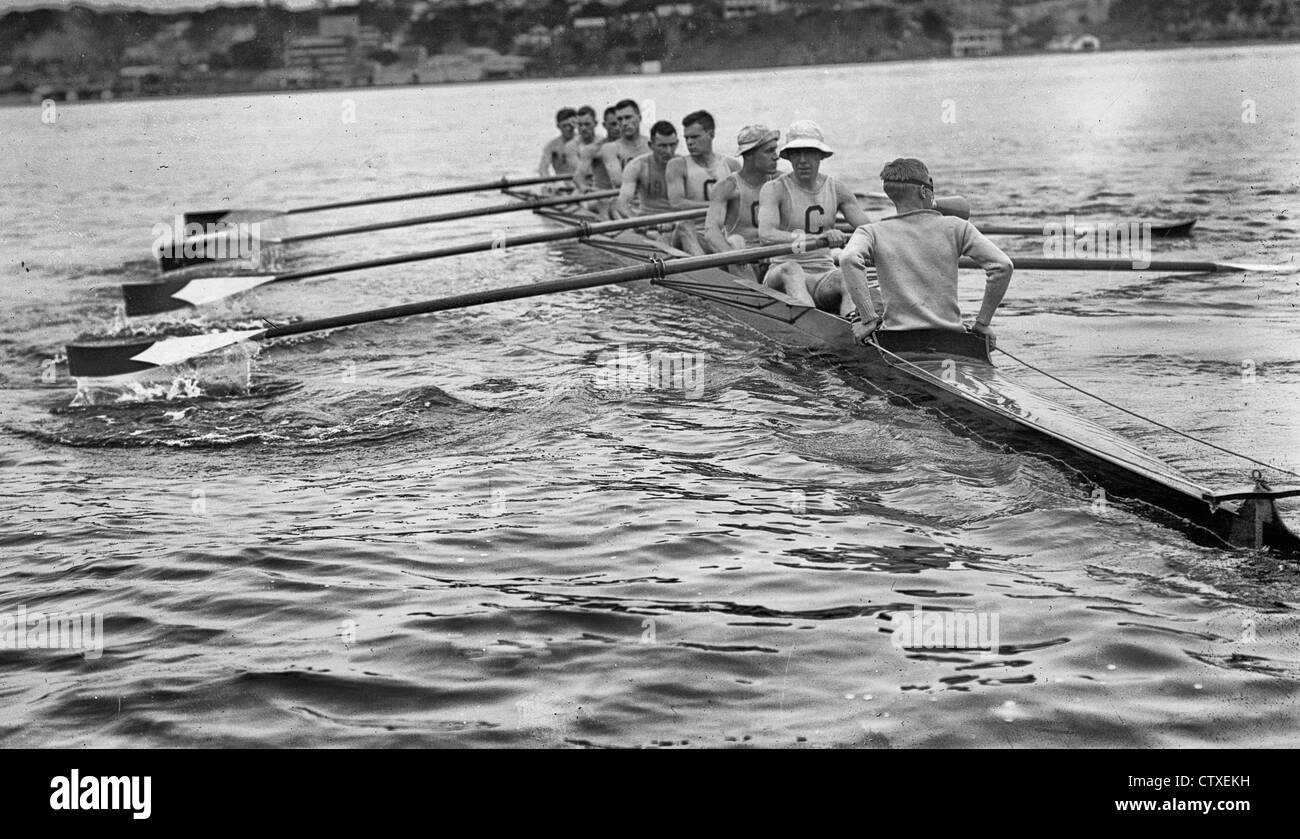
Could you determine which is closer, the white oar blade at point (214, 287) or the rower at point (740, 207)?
the rower at point (740, 207)

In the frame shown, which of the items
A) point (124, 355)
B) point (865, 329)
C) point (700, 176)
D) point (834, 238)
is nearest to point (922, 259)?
point (865, 329)

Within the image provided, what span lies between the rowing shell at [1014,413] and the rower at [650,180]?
462 centimetres

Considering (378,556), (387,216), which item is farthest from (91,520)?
(387,216)

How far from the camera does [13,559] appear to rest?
730 centimetres

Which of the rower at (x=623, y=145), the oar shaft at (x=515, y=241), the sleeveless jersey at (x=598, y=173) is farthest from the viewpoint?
the sleeveless jersey at (x=598, y=173)

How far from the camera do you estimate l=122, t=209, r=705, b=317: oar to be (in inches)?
514

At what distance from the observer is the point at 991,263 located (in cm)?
812

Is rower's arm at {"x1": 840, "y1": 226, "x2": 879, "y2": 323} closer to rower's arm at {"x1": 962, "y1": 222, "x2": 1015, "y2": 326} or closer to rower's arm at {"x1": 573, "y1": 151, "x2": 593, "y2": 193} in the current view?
rower's arm at {"x1": 962, "y1": 222, "x2": 1015, "y2": 326}

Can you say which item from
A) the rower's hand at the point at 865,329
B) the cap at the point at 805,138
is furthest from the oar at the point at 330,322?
the rower's hand at the point at 865,329

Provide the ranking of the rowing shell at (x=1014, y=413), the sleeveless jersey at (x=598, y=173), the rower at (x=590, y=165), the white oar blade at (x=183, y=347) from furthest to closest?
the rower at (x=590, y=165) → the sleeveless jersey at (x=598, y=173) → the white oar blade at (x=183, y=347) → the rowing shell at (x=1014, y=413)

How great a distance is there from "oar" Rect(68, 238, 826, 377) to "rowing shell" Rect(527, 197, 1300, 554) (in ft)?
2.68

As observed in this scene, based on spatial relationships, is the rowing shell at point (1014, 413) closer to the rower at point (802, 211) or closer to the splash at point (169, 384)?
the rower at point (802, 211)

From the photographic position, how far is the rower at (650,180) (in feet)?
51.7
